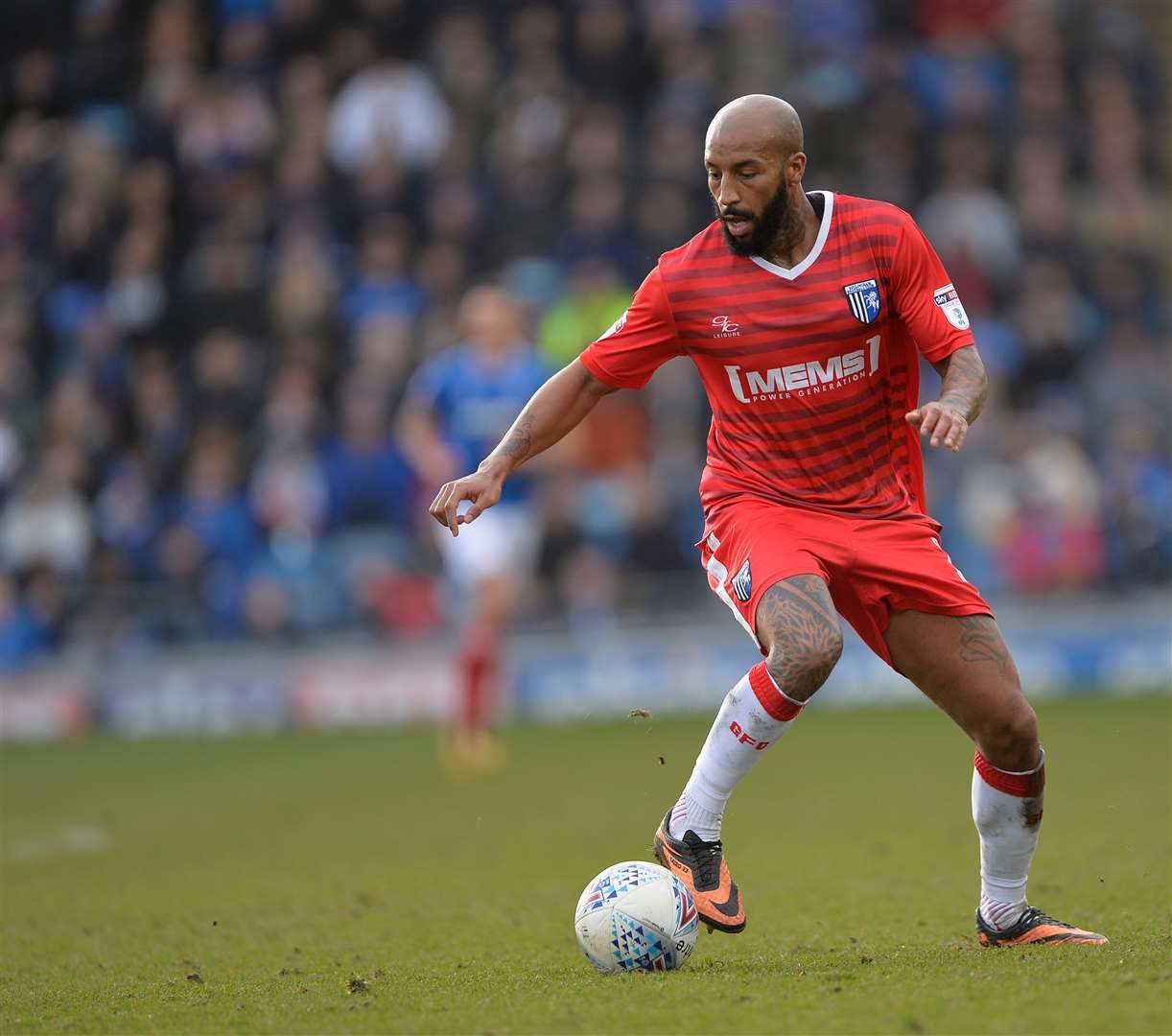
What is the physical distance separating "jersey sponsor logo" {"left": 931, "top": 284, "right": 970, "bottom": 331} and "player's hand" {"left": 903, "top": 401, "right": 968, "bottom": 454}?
1.79ft

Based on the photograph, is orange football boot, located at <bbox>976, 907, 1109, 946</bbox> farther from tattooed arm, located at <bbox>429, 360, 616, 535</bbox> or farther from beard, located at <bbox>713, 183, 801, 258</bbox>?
beard, located at <bbox>713, 183, 801, 258</bbox>

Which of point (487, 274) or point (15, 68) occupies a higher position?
point (15, 68)

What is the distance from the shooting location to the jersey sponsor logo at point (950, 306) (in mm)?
5391

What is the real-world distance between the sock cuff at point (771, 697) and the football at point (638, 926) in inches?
22.7

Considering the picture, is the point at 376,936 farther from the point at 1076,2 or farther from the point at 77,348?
the point at 1076,2

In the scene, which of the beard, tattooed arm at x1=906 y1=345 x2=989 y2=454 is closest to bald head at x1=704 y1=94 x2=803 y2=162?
the beard

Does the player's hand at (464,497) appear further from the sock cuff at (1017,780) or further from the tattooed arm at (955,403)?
the sock cuff at (1017,780)

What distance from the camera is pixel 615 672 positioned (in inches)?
604

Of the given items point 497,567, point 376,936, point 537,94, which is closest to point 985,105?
point 537,94

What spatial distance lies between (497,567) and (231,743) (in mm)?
4001

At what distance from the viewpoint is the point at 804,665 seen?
509 centimetres

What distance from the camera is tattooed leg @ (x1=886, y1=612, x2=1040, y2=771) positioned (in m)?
5.19

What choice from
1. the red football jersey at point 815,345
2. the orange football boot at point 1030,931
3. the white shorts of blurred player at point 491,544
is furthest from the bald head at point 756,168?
the white shorts of blurred player at point 491,544

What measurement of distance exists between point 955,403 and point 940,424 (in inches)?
9.7
